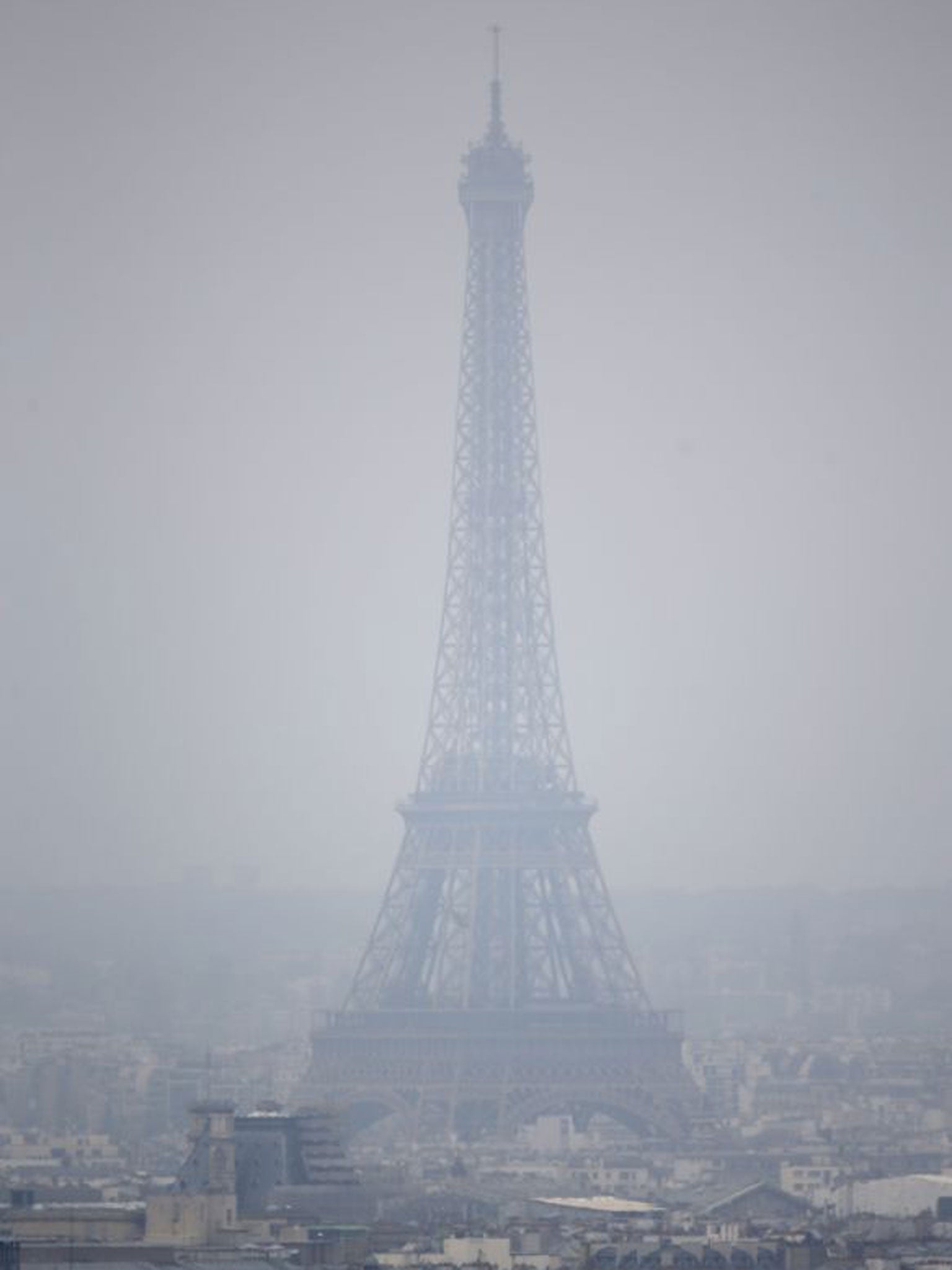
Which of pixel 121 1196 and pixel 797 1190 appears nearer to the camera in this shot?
pixel 121 1196

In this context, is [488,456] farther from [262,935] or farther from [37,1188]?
[37,1188]

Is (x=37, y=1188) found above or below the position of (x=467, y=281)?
below

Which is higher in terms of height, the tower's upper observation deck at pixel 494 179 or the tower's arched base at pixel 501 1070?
the tower's upper observation deck at pixel 494 179

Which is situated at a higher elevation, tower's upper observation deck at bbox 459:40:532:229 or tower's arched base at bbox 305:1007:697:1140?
tower's upper observation deck at bbox 459:40:532:229

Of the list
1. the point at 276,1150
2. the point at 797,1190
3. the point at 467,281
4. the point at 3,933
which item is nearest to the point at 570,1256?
the point at 276,1150
